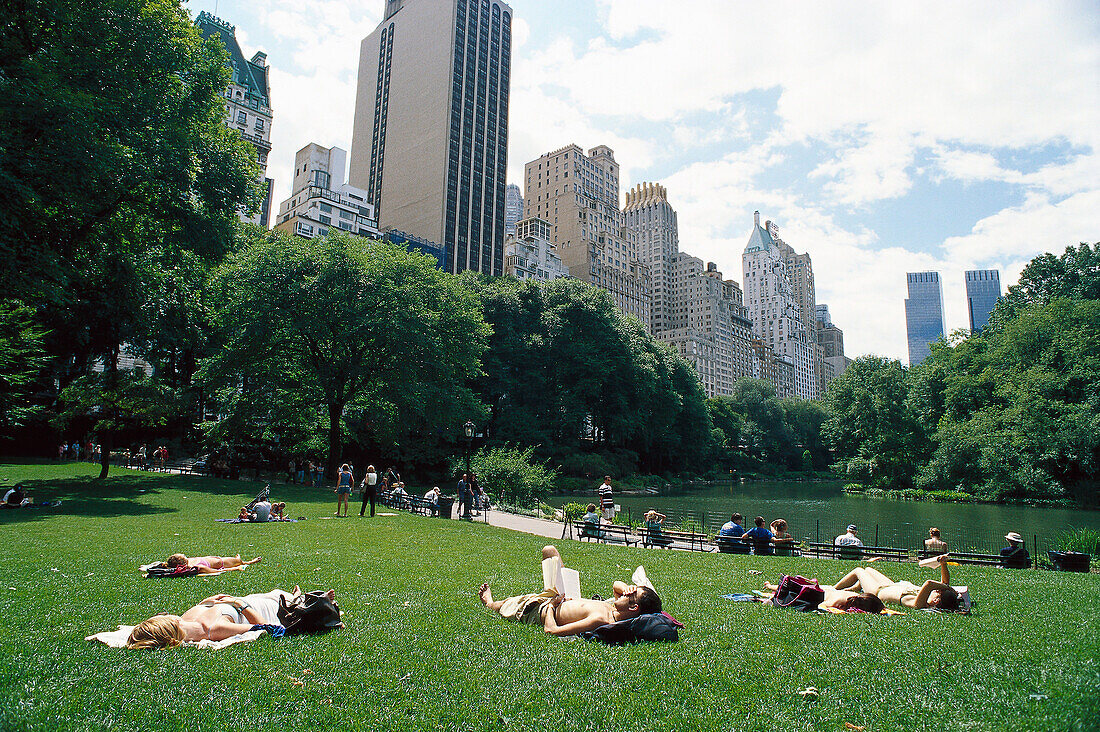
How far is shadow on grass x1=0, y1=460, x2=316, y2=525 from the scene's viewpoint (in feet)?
54.2

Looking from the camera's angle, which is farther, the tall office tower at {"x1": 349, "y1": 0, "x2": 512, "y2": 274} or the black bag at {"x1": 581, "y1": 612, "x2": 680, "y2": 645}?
the tall office tower at {"x1": 349, "y1": 0, "x2": 512, "y2": 274}

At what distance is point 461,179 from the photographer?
111125mm

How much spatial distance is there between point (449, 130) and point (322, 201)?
30894mm

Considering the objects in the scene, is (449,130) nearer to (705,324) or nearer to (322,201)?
(322,201)

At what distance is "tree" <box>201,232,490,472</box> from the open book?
78.5 feet

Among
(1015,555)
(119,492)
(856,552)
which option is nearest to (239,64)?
(119,492)

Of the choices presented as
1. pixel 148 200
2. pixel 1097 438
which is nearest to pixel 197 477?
pixel 148 200

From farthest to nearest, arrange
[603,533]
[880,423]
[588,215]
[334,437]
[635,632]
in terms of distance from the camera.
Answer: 1. [588,215]
2. [880,423]
3. [334,437]
4. [603,533]
5. [635,632]

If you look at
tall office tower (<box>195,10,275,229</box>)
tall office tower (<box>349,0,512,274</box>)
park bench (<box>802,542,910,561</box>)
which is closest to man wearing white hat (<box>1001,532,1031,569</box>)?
park bench (<box>802,542,910,561</box>)

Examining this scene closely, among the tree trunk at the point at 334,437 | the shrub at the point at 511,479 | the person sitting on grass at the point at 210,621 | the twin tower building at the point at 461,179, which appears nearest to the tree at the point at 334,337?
the tree trunk at the point at 334,437

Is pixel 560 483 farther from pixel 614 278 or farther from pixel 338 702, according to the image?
pixel 614 278

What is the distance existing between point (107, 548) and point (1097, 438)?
49.9 m

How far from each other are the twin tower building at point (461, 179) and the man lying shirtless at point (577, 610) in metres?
89.1

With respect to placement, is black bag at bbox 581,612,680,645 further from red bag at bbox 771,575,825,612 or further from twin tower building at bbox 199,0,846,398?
twin tower building at bbox 199,0,846,398
